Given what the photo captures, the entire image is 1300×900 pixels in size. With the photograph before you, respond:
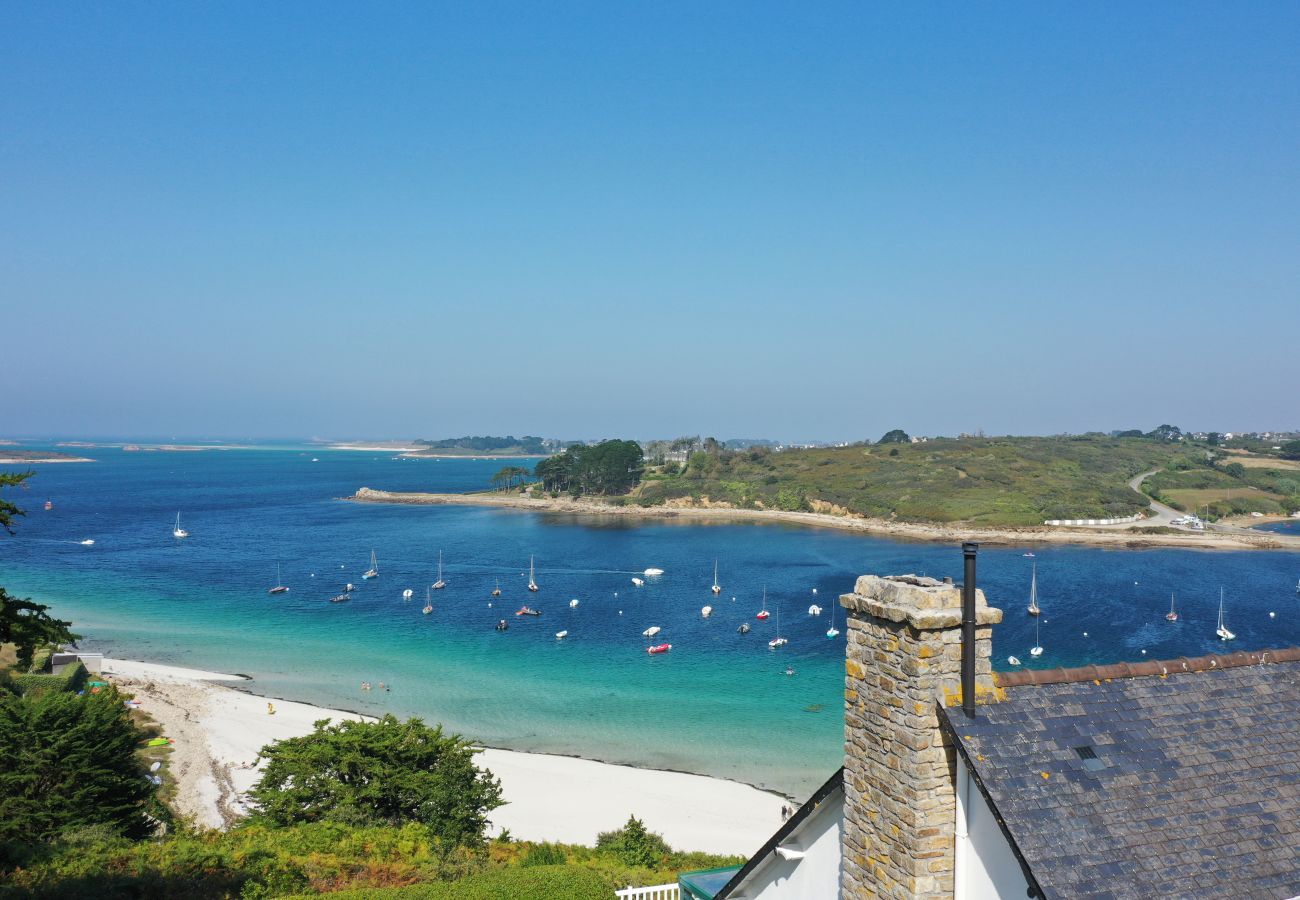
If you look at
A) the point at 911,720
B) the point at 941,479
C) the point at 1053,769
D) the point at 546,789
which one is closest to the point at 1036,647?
the point at 546,789

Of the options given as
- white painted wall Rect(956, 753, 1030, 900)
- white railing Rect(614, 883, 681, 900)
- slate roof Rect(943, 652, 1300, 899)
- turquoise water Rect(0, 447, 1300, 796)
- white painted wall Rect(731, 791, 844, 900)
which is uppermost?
Answer: slate roof Rect(943, 652, 1300, 899)

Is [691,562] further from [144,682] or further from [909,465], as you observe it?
[909,465]

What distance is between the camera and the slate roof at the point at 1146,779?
15.7 ft

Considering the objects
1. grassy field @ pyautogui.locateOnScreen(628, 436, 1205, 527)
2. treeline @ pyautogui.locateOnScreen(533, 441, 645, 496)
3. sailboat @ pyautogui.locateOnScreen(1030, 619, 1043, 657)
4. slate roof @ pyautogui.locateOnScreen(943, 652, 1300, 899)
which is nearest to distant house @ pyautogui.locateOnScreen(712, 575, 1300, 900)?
slate roof @ pyautogui.locateOnScreen(943, 652, 1300, 899)

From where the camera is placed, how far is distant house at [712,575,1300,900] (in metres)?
4.87

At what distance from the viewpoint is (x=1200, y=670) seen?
6.16m

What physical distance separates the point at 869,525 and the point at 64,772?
102820mm

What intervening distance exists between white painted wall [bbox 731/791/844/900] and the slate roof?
6.14ft

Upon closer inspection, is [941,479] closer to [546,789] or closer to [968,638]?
[546,789]

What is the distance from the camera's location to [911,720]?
5562 millimetres

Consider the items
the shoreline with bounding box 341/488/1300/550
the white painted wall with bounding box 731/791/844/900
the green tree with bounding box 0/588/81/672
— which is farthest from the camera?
the shoreline with bounding box 341/488/1300/550

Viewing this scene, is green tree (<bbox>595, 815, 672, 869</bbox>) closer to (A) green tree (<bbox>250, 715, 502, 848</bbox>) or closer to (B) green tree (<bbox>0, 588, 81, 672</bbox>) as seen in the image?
(A) green tree (<bbox>250, 715, 502, 848</bbox>)

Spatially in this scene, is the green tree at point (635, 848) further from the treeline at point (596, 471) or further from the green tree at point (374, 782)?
the treeline at point (596, 471)

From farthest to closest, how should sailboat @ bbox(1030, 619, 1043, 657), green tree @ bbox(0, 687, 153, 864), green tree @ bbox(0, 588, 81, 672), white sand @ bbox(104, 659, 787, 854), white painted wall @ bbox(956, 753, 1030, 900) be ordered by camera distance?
sailboat @ bbox(1030, 619, 1043, 657), white sand @ bbox(104, 659, 787, 854), green tree @ bbox(0, 687, 153, 864), green tree @ bbox(0, 588, 81, 672), white painted wall @ bbox(956, 753, 1030, 900)
